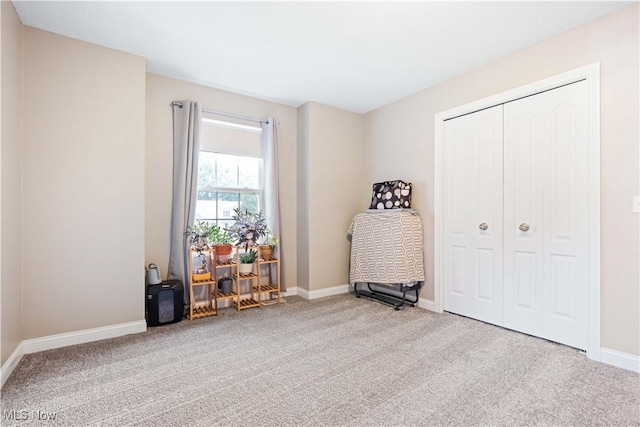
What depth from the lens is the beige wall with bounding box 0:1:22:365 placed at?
1.98 m

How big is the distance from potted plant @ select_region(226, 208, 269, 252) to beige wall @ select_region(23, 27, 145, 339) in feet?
3.18

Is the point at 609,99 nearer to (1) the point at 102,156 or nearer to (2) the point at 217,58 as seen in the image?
(2) the point at 217,58

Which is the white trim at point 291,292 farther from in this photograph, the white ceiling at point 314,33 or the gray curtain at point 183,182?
the white ceiling at point 314,33

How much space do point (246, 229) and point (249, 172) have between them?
0.81 meters

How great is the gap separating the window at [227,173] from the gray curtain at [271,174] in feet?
0.29

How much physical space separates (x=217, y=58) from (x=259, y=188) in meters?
1.57

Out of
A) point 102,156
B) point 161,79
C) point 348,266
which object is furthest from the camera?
point 348,266

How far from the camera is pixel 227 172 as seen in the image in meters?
3.74

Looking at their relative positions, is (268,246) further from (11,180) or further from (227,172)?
(11,180)

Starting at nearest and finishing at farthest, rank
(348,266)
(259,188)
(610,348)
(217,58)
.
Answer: (610,348) < (217,58) < (259,188) < (348,266)

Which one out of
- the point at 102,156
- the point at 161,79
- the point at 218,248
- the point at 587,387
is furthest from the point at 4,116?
the point at 587,387

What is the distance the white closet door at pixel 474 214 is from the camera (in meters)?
2.96

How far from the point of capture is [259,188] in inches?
156

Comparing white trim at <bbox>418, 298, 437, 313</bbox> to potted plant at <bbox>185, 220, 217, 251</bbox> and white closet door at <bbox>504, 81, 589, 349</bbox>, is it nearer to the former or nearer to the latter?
white closet door at <bbox>504, 81, 589, 349</bbox>
